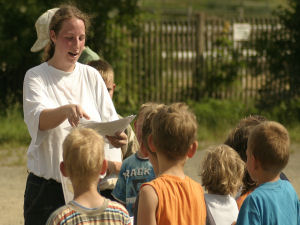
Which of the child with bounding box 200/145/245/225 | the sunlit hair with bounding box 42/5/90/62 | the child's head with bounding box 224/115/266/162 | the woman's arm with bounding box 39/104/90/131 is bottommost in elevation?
the child with bounding box 200/145/245/225

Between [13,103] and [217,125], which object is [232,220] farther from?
[13,103]

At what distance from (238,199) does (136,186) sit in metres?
0.67

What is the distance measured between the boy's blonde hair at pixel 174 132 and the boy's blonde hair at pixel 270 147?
0.31m

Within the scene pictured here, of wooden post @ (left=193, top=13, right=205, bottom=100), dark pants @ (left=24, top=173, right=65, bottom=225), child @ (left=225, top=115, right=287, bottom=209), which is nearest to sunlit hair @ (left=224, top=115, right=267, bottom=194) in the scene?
child @ (left=225, top=115, right=287, bottom=209)

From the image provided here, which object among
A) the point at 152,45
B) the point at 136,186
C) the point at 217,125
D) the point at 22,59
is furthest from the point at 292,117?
the point at 136,186

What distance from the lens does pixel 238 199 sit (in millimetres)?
3789

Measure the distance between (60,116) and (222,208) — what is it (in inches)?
40.2

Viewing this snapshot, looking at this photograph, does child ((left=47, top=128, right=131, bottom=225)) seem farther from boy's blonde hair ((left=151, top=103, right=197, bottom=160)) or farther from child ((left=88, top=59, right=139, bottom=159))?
child ((left=88, top=59, right=139, bottom=159))

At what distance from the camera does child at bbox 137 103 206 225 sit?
3049 mm

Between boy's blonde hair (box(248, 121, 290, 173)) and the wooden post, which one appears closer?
boy's blonde hair (box(248, 121, 290, 173))

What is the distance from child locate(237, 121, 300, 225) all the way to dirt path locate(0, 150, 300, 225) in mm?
3756

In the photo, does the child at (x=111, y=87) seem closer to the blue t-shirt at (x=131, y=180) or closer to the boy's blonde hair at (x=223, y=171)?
the blue t-shirt at (x=131, y=180)

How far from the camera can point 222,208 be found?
3650mm

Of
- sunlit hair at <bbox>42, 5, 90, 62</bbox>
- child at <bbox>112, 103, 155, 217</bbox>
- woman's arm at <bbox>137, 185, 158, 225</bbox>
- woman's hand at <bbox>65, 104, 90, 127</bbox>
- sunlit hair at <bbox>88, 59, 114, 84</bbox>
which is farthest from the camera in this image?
sunlit hair at <bbox>88, 59, 114, 84</bbox>
